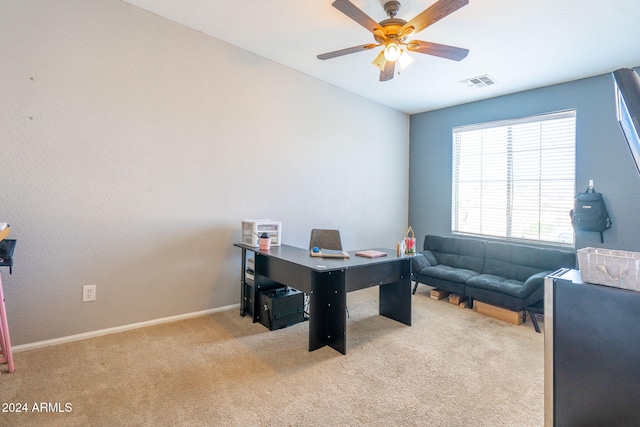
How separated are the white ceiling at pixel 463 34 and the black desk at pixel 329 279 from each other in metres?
2.08

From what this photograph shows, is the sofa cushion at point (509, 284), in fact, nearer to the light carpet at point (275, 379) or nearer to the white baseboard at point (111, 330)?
the light carpet at point (275, 379)

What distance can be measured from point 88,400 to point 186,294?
4.31 feet

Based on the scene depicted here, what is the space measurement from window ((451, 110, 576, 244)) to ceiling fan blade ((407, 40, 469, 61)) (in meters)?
2.32

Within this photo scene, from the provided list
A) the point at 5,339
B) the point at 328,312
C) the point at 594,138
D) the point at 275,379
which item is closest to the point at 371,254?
the point at 328,312

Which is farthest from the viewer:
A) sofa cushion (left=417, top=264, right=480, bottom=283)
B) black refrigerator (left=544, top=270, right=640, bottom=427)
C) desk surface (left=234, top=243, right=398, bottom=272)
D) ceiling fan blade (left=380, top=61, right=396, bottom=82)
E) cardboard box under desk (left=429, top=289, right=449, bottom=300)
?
cardboard box under desk (left=429, top=289, right=449, bottom=300)

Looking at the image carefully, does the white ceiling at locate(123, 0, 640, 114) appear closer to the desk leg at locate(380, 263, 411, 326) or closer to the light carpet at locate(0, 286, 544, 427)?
the desk leg at locate(380, 263, 411, 326)

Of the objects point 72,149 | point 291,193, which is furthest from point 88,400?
point 291,193

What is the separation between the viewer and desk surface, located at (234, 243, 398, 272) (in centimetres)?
245

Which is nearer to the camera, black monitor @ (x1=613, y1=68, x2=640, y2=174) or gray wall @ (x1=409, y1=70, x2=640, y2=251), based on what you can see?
black monitor @ (x1=613, y1=68, x2=640, y2=174)

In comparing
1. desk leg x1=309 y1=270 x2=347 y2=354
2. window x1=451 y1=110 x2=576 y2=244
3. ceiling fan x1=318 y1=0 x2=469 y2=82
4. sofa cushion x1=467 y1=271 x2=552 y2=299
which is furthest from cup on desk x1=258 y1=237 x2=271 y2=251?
window x1=451 y1=110 x2=576 y2=244

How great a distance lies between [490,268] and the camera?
3.89 metres

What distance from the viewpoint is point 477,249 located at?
4.09 metres

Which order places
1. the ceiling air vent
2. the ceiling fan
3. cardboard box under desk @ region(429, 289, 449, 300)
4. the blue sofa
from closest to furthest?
the ceiling fan < the blue sofa < the ceiling air vent < cardboard box under desk @ region(429, 289, 449, 300)

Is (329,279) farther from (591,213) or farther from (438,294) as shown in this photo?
(591,213)
